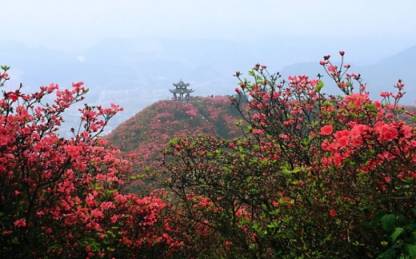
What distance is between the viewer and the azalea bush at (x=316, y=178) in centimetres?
529

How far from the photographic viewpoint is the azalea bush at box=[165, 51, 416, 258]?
529 centimetres

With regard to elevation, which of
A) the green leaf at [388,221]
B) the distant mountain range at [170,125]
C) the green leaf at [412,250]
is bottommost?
the green leaf at [412,250]

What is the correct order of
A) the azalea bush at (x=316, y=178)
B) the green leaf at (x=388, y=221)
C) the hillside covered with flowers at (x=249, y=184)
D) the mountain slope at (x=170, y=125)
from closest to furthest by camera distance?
the green leaf at (x=388, y=221)
the azalea bush at (x=316, y=178)
the hillside covered with flowers at (x=249, y=184)
the mountain slope at (x=170, y=125)

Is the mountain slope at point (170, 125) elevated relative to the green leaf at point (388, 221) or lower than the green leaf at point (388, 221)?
elevated

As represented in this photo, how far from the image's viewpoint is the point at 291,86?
10.7 meters

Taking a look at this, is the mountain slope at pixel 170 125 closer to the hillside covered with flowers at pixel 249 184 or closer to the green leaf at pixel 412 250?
the hillside covered with flowers at pixel 249 184

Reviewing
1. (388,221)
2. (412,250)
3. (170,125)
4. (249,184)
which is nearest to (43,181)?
(249,184)

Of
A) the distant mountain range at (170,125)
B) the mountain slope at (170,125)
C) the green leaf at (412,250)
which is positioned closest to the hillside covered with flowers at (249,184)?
the green leaf at (412,250)

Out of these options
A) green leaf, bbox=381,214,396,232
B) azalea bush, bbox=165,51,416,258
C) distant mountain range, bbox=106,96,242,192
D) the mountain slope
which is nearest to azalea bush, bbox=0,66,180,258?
azalea bush, bbox=165,51,416,258

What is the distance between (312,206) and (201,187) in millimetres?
3708

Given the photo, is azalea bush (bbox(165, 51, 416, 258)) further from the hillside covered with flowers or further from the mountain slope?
the mountain slope

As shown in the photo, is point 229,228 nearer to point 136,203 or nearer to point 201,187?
point 201,187

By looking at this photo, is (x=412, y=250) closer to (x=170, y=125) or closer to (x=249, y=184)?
(x=249, y=184)

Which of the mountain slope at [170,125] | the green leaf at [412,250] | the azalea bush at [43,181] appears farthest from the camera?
the mountain slope at [170,125]
